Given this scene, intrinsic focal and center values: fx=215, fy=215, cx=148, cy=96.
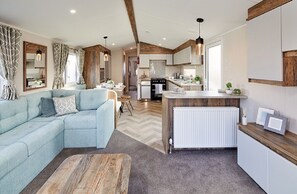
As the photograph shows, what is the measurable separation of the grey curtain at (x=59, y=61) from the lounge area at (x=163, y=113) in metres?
0.03

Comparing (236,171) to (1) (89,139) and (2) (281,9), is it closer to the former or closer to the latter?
(2) (281,9)

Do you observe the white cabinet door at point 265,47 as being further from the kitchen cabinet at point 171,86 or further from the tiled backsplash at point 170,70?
the tiled backsplash at point 170,70

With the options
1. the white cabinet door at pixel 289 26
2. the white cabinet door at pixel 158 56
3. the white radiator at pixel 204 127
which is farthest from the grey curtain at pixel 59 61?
the white cabinet door at pixel 289 26

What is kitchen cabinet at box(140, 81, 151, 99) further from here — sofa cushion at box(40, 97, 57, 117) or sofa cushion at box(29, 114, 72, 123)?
sofa cushion at box(29, 114, 72, 123)

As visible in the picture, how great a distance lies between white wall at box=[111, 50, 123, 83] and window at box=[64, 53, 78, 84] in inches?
157

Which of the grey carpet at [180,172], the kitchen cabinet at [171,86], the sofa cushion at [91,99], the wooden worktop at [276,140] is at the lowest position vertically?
the grey carpet at [180,172]

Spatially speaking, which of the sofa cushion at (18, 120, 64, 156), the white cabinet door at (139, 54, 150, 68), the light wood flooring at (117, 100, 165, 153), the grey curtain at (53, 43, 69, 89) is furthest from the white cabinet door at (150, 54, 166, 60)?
the sofa cushion at (18, 120, 64, 156)

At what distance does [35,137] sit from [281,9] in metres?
3.19

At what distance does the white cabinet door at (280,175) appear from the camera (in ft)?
5.87

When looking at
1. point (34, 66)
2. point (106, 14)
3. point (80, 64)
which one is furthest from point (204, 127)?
point (80, 64)

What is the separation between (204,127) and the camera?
3.43 meters

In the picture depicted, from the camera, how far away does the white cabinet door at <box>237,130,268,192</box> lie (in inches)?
89.1

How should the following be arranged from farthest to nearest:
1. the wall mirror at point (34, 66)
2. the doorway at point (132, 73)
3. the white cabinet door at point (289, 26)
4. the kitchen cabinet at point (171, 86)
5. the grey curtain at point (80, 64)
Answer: the doorway at point (132, 73), the kitchen cabinet at point (171, 86), the grey curtain at point (80, 64), the wall mirror at point (34, 66), the white cabinet door at point (289, 26)

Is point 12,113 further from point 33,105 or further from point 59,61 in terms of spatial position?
point 59,61
